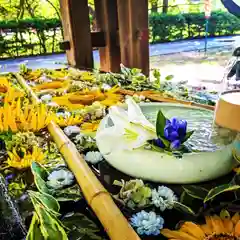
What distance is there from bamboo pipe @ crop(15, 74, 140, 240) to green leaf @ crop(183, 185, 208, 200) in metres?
0.12

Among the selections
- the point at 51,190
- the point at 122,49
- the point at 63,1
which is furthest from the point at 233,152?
the point at 63,1

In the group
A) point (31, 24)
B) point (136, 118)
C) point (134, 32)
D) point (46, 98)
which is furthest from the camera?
point (31, 24)

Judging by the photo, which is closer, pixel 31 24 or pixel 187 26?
pixel 31 24

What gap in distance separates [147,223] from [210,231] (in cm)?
8

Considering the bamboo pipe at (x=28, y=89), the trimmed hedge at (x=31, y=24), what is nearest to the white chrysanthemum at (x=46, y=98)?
the bamboo pipe at (x=28, y=89)

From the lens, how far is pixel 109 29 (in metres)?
1.94

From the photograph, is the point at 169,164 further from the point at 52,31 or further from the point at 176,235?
the point at 52,31

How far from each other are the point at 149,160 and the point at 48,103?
575 millimetres

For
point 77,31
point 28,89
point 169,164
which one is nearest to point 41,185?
point 169,164

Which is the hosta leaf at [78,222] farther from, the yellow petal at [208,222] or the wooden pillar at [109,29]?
the wooden pillar at [109,29]

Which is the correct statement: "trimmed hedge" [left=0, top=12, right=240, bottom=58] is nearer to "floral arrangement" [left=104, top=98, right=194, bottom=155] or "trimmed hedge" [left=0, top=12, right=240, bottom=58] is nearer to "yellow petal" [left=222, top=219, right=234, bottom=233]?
"floral arrangement" [left=104, top=98, right=194, bottom=155]

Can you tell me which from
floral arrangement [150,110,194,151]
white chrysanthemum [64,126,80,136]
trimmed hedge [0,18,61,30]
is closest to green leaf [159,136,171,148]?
floral arrangement [150,110,194,151]

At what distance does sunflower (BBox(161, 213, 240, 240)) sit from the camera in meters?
0.44

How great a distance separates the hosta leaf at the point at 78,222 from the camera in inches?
18.4
